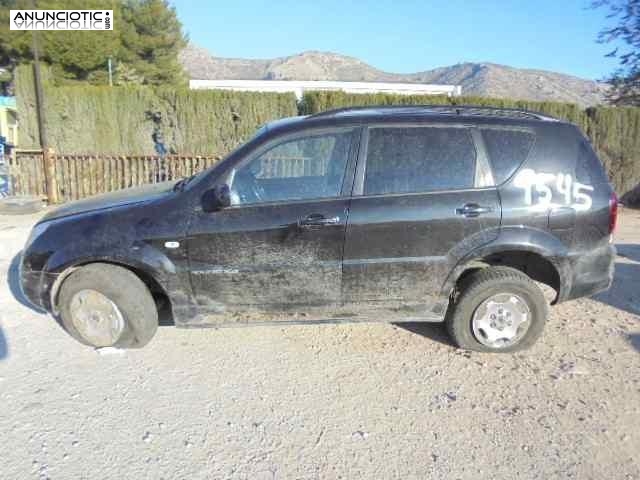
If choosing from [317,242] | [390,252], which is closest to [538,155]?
[390,252]

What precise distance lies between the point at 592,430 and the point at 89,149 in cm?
1229

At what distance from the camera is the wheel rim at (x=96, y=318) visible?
3.06 metres

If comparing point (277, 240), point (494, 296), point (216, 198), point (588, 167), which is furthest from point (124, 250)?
point (588, 167)

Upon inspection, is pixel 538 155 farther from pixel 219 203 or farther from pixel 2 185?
pixel 2 185

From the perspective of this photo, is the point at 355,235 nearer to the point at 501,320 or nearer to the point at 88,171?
the point at 501,320

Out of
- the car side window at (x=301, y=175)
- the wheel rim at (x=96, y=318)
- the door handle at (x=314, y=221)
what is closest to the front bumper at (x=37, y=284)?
the wheel rim at (x=96, y=318)

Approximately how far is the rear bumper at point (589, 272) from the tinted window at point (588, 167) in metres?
0.56

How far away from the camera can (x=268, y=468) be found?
2.09 meters

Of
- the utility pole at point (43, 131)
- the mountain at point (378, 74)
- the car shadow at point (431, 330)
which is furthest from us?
the mountain at point (378, 74)

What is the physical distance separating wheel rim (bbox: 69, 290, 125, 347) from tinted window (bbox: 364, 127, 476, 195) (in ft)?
7.22

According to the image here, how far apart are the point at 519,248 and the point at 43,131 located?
37.1 feet

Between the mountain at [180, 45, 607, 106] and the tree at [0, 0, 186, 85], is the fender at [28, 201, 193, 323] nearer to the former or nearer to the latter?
the tree at [0, 0, 186, 85]

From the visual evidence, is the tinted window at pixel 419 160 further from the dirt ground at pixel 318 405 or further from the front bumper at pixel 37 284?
the front bumper at pixel 37 284

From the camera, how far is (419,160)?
3.00m
